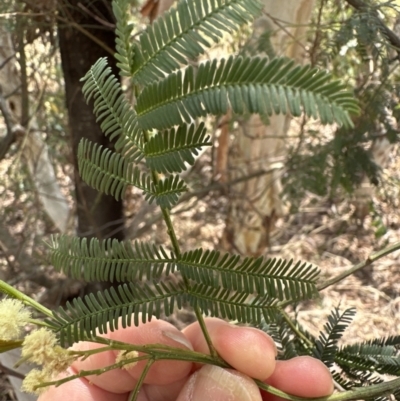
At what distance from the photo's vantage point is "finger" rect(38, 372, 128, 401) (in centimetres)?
61

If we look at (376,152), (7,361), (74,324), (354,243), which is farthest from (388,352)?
(354,243)

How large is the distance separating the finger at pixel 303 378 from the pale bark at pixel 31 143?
1.11m

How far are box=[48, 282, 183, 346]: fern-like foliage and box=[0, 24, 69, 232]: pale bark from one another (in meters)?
1.05

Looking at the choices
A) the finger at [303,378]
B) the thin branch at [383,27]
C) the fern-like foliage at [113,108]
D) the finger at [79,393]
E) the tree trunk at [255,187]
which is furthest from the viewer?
the tree trunk at [255,187]

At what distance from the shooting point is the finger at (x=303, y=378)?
0.49 metres

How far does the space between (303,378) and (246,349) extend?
0.07 m

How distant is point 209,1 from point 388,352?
0.50 m

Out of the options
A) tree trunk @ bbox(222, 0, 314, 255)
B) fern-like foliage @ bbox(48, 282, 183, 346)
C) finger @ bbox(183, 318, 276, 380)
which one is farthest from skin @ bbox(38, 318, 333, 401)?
tree trunk @ bbox(222, 0, 314, 255)

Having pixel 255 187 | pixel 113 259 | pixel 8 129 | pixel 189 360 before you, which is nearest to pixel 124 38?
pixel 113 259

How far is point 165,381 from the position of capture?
58cm

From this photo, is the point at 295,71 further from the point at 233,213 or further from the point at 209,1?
the point at 233,213

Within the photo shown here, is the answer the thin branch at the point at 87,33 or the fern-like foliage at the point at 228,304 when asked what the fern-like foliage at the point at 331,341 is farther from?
the thin branch at the point at 87,33

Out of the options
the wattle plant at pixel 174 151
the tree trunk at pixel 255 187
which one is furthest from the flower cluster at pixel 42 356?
the tree trunk at pixel 255 187

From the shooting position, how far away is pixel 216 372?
0.52m
